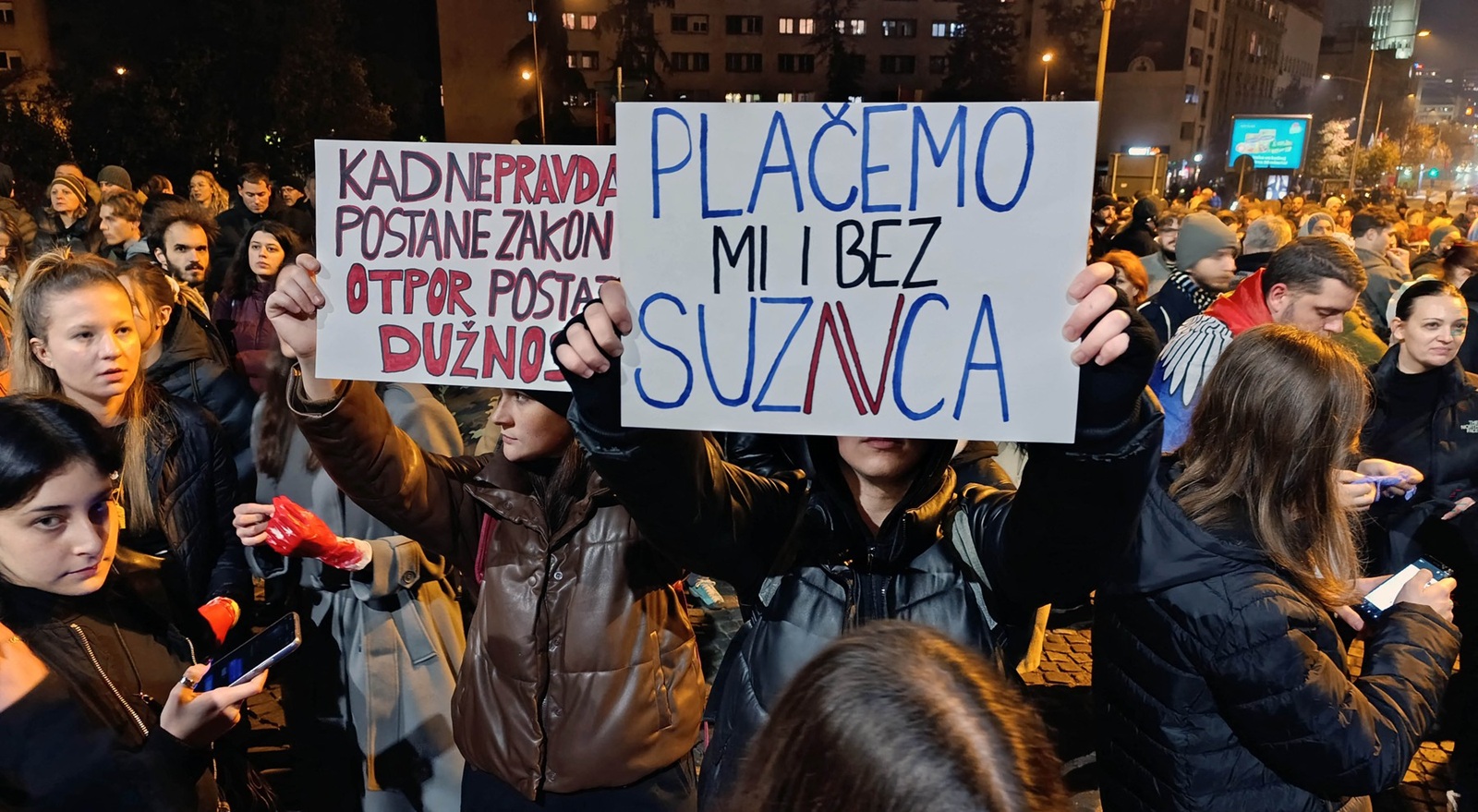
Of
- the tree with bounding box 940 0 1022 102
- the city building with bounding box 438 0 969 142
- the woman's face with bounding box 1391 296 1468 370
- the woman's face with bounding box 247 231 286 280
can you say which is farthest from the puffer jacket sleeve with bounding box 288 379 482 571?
the tree with bounding box 940 0 1022 102

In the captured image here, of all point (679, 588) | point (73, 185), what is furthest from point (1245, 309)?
point (73, 185)

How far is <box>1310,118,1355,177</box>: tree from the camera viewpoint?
39.4 metres

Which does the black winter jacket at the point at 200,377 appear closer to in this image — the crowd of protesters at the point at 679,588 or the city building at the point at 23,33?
the crowd of protesters at the point at 679,588

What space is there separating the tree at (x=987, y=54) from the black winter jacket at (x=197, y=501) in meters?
55.3

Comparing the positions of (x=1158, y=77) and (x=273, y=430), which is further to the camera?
(x=1158, y=77)

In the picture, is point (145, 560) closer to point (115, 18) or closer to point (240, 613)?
point (240, 613)

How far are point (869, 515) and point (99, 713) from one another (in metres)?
1.54

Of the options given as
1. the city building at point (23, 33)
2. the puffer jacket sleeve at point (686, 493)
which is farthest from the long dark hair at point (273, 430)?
the city building at point (23, 33)

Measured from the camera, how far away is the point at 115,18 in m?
28.0

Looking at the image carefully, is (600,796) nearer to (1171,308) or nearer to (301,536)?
(301,536)

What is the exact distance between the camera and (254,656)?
2025mm

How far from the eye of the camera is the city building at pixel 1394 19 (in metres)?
105

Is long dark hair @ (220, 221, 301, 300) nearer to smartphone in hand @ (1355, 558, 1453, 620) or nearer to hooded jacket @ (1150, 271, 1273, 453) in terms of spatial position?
hooded jacket @ (1150, 271, 1273, 453)

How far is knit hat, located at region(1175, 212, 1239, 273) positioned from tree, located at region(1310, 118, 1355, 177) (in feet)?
133
